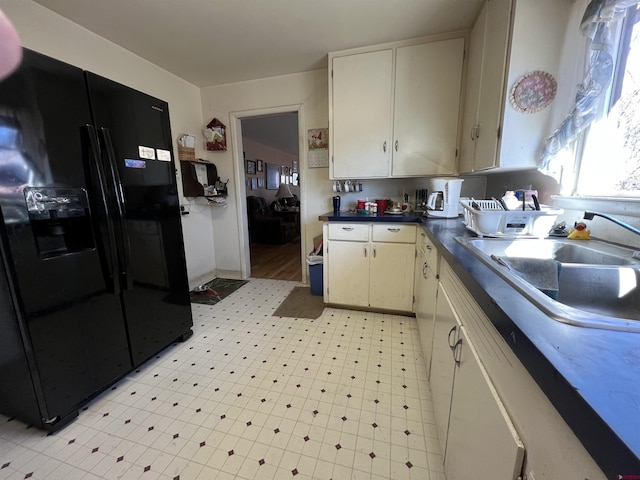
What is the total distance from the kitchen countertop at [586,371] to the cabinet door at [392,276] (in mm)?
1553

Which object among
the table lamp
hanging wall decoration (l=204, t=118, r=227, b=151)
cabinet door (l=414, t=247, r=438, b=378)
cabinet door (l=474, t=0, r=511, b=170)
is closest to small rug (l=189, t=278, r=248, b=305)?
hanging wall decoration (l=204, t=118, r=227, b=151)

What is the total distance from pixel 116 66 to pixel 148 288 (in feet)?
6.34

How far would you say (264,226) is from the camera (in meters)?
5.24

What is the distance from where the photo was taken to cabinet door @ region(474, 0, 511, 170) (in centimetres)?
145

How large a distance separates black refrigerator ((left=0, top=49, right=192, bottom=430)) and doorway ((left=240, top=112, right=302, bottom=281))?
1823 millimetres

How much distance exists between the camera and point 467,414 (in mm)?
753

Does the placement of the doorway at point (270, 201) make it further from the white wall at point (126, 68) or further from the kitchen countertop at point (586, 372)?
the kitchen countertop at point (586, 372)

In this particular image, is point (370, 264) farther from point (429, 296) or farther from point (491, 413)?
point (491, 413)

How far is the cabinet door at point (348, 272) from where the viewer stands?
7.64 feet

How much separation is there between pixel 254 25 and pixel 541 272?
238 cm

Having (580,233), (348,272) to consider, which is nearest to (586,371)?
(580,233)

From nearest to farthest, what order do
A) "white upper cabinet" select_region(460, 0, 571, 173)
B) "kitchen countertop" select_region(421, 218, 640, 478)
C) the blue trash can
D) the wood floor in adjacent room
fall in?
"kitchen countertop" select_region(421, 218, 640, 478), "white upper cabinet" select_region(460, 0, 571, 173), the blue trash can, the wood floor in adjacent room

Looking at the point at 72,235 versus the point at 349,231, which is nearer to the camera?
the point at 72,235

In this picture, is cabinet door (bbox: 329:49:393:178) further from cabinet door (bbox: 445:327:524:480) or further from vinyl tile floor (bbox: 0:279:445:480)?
cabinet door (bbox: 445:327:524:480)
